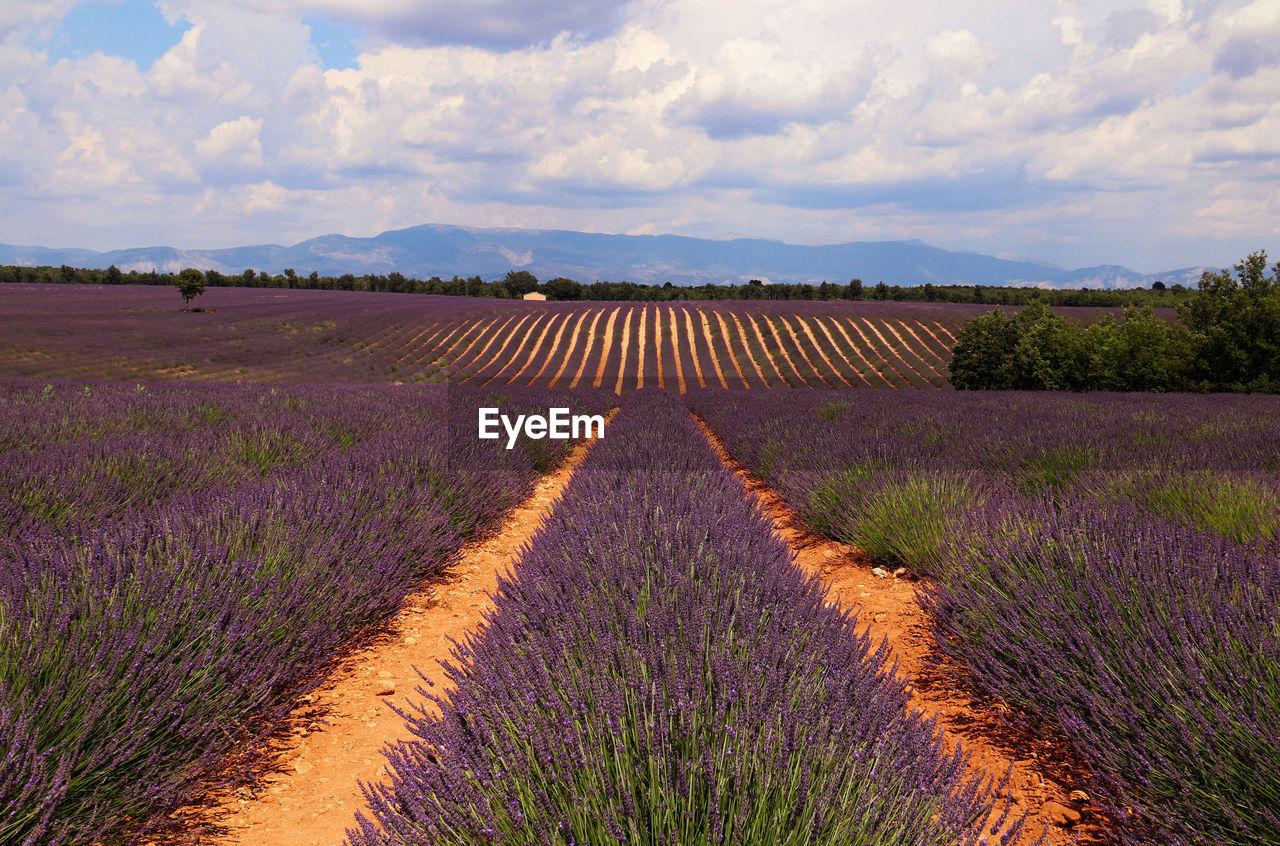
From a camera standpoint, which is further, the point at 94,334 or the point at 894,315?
the point at 894,315

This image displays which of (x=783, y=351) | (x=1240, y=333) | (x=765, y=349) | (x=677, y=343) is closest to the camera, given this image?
(x=1240, y=333)

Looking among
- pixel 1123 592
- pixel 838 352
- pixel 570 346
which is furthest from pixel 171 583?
pixel 838 352

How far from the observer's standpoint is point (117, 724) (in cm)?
186

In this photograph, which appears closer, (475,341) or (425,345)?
(425,345)

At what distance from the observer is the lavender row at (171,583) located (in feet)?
5.62

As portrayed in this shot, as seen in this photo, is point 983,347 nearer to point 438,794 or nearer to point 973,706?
point 973,706

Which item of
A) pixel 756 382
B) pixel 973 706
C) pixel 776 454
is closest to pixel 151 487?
pixel 973 706

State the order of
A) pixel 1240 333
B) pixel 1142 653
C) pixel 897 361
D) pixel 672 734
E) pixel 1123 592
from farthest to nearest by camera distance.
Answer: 1. pixel 897 361
2. pixel 1240 333
3. pixel 1123 592
4. pixel 1142 653
5. pixel 672 734

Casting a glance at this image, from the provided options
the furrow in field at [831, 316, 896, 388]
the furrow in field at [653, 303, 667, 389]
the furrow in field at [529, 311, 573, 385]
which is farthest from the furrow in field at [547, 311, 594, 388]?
the furrow in field at [831, 316, 896, 388]

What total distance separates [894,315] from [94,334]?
46280 mm

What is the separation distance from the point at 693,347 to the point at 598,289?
42.0m

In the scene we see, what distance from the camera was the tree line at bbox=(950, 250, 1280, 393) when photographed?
24000mm

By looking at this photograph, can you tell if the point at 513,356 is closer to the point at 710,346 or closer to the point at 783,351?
the point at 710,346

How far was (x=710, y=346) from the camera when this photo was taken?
129 ft
